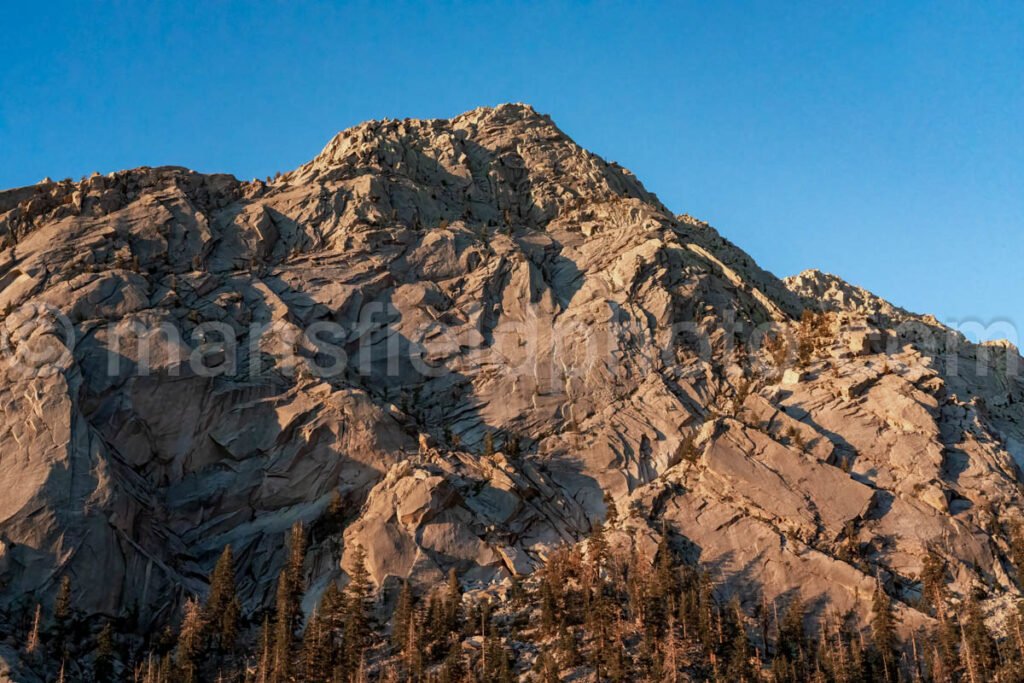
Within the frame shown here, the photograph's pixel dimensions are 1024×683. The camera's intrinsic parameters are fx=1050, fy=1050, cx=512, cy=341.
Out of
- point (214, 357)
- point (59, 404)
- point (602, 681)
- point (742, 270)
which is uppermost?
point (742, 270)

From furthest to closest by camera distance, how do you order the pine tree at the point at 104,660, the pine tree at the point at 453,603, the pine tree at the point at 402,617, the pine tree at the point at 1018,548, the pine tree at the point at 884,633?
the pine tree at the point at 1018,548 < the pine tree at the point at 453,603 < the pine tree at the point at 402,617 < the pine tree at the point at 884,633 < the pine tree at the point at 104,660

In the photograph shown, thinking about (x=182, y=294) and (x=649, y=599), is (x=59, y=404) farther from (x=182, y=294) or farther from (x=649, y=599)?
(x=649, y=599)

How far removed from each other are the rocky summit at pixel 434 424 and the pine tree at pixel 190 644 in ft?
5.28

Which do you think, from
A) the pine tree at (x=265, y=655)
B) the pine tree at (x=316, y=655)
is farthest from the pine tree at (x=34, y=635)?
the pine tree at (x=316, y=655)

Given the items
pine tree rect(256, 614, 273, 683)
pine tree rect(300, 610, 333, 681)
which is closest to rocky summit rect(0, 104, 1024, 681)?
pine tree rect(300, 610, 333, 681)

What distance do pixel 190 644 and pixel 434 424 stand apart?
110 ft

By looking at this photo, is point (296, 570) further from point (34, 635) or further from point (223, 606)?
point (34, 635)

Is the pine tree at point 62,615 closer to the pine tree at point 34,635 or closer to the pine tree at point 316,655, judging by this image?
the pine tree at point 34,635

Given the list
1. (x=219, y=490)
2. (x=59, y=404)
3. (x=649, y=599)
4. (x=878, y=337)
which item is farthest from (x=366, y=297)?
(x=878, y=337)

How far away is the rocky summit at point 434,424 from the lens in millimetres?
84938

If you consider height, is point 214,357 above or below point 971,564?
above

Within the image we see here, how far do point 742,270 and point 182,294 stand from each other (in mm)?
67246

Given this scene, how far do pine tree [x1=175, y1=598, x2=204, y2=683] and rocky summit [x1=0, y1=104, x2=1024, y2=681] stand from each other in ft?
5.28

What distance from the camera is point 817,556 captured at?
89375 millimetres
